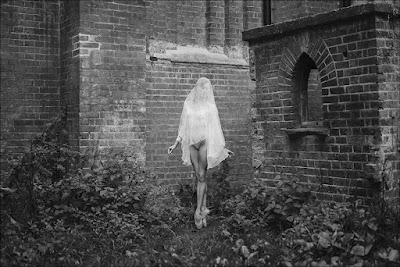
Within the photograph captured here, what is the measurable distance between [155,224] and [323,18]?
147 inches

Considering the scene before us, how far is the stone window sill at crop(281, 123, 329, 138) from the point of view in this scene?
6891mm

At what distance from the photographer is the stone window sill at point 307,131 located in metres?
6.89

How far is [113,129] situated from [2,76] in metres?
2.12

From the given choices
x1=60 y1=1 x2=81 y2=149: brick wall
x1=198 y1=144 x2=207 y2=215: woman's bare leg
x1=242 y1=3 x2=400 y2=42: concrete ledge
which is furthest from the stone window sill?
x1=60 y1=1 x2=81 y2=149: brick wall

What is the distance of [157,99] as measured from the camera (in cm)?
971

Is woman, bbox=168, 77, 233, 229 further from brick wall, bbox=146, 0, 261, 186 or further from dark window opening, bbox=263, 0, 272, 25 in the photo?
dark window opening, bbox=263, 0, 272, 25

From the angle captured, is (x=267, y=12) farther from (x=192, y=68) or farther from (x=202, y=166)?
(x=202, y=166)

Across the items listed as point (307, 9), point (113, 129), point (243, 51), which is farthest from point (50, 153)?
point (307, 9)

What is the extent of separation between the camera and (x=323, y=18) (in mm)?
6832

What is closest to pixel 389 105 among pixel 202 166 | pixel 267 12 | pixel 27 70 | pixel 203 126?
pixel 203 126

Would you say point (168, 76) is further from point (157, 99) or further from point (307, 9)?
point (307, 9)

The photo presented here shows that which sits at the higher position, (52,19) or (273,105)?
(52,19)

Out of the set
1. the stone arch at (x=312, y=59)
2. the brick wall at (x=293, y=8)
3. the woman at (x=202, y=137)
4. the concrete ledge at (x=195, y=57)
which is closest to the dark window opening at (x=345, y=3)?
the brick wall at (x=293, y=8)

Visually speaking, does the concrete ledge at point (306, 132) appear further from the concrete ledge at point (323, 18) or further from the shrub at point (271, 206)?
the concrete ledge at point (323, 18)
